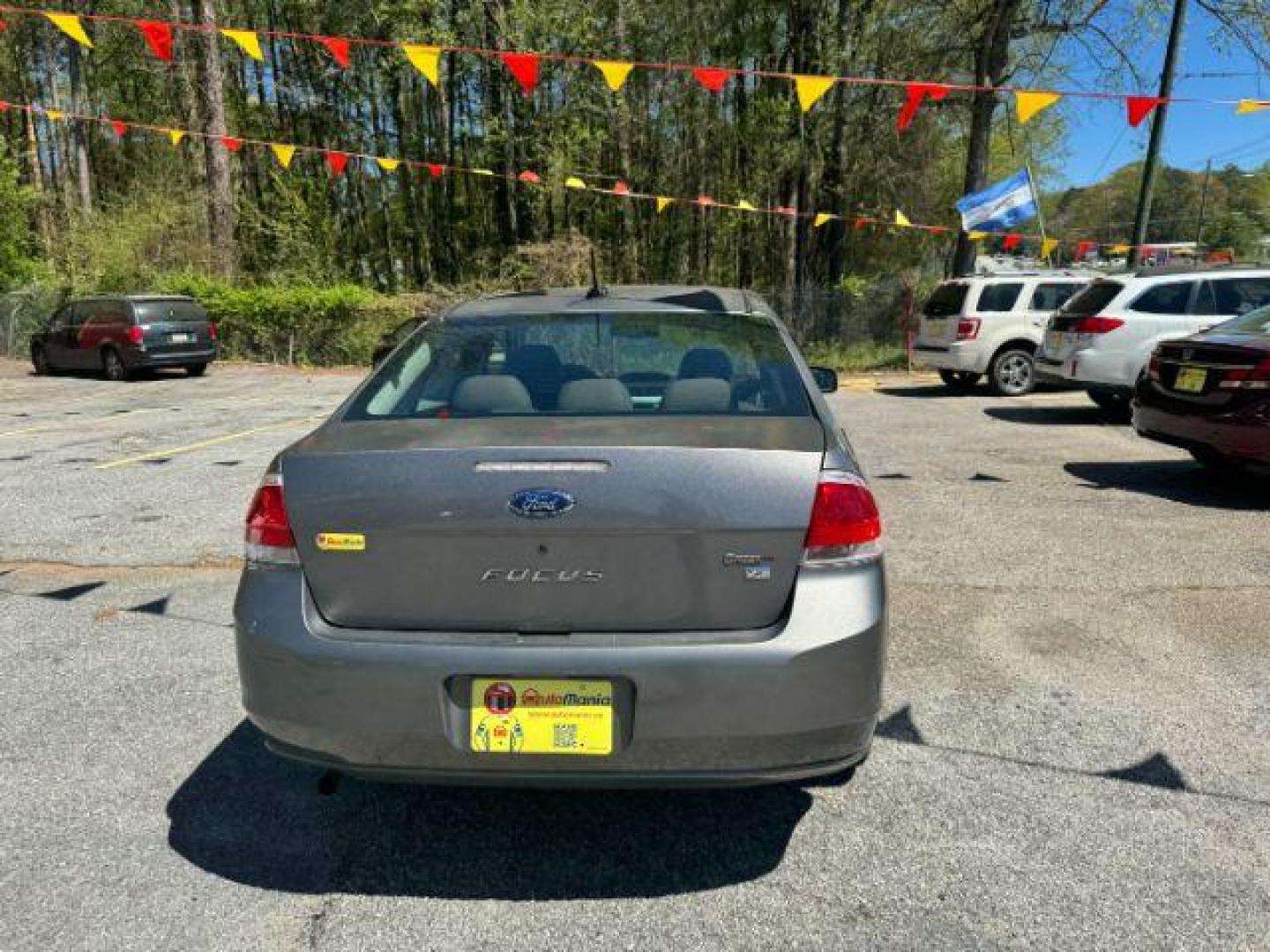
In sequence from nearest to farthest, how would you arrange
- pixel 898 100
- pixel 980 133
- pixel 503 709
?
1. pixel 503 709
2. pixel 980 133
3. pixel 898 100

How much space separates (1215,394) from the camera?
645cm

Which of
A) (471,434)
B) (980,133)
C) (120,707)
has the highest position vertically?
(980,133)

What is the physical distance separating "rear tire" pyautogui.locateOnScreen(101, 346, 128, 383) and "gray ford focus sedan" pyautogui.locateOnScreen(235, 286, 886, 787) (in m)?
17.7

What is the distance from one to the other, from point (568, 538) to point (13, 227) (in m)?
30.6

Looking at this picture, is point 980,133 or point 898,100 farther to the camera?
point 898,100

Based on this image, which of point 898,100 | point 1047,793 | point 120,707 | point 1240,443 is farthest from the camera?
point 898,100

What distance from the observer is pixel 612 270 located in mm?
25391

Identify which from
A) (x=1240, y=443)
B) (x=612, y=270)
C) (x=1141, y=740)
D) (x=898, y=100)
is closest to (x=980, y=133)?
(x=898, y=100)

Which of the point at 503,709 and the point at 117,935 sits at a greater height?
the point at 503,709

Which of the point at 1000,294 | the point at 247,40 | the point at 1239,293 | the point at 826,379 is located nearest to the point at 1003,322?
the point at 1000,294

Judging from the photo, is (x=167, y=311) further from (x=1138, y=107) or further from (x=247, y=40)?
(x=1138, y=107)

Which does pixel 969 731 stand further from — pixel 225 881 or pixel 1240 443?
pixel 1240 443

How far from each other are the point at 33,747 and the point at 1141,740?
380 centimetres

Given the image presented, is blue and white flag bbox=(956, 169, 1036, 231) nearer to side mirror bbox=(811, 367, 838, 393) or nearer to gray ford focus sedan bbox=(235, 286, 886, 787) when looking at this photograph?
side mirror bbox=(811, 367, 838, 393)
